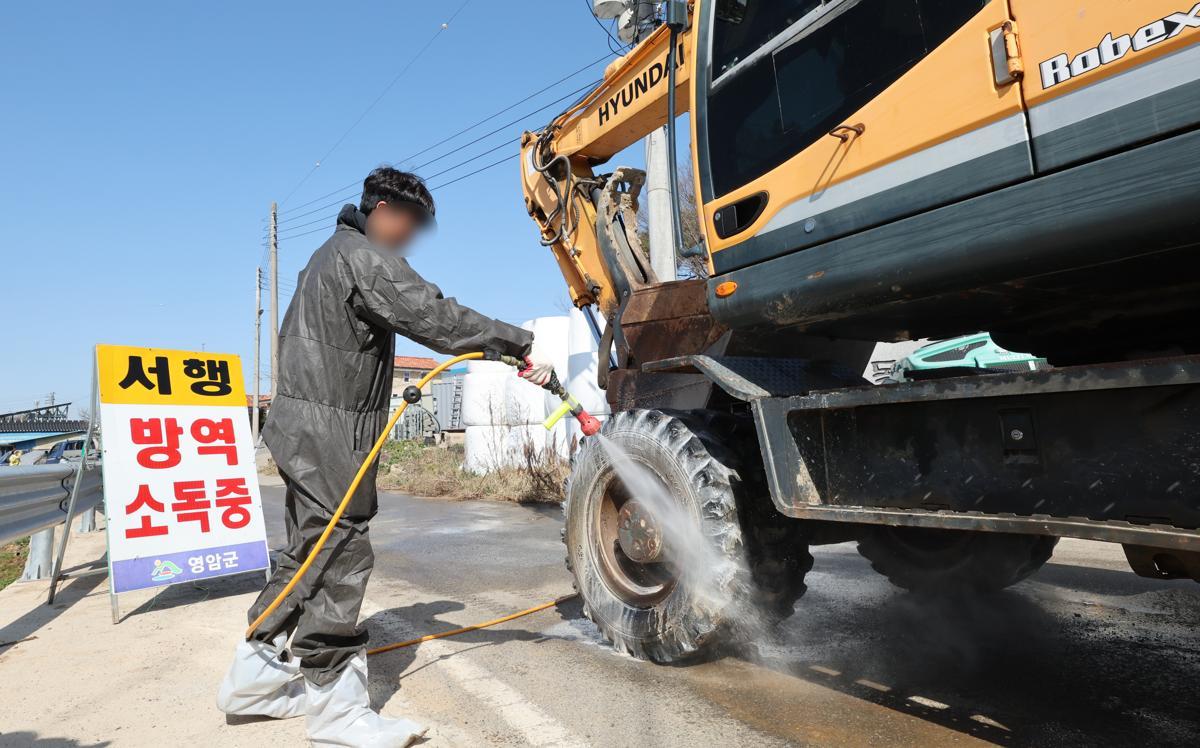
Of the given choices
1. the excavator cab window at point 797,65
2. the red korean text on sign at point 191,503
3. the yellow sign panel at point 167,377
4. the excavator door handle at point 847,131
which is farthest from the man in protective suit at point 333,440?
the yellow sign panel at point 167,377

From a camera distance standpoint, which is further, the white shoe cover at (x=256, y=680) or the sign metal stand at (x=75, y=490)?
the sign metal stand at (x=75, y=490)

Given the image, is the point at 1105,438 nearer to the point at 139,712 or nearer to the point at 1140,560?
the point at 1140,560

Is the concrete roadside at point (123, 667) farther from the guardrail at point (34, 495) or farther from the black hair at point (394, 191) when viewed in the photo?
the black hair at point (394, 191)

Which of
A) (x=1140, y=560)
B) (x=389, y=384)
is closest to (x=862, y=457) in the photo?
(x=1140, y=560)

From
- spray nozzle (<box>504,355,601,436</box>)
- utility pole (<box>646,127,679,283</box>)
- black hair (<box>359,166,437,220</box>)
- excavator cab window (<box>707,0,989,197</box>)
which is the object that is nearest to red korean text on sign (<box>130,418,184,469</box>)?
black hair (<box>359,166,437,220</box>)

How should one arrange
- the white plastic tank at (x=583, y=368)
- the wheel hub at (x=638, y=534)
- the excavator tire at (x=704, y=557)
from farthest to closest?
the white plastic tank at (x=583, y=368) → the wheel hub at (x=638, y=534) → the excavator tire at (x=704, y=557)

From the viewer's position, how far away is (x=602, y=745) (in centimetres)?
262

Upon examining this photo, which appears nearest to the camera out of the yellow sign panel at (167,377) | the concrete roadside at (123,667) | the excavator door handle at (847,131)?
the excavator door handle at (847,131)

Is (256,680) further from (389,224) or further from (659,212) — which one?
(659,212)

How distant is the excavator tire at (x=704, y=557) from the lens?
3172 mm

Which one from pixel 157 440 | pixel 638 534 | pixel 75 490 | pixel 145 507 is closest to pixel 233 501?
pixel 145 507

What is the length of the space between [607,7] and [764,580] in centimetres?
990

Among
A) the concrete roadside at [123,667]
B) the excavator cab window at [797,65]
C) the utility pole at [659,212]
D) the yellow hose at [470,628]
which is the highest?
the utility pole at [659,212]

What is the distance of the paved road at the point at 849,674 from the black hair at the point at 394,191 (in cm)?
215
